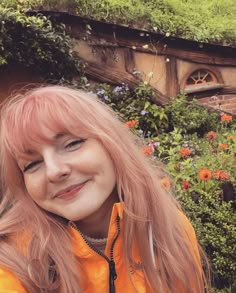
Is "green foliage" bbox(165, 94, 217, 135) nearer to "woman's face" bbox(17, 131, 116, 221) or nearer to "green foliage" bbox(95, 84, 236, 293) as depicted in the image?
"green foliage" bbox(95, 84, 236, 293)

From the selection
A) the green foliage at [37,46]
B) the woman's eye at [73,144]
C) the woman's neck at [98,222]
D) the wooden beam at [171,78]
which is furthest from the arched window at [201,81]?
the woman's eye at [73,144]

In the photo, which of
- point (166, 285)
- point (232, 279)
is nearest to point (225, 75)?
point (232, 279)

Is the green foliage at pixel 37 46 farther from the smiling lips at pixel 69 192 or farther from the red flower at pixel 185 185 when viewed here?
the smiling lips at pixel 69 192

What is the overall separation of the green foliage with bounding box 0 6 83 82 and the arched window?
155 centimetres

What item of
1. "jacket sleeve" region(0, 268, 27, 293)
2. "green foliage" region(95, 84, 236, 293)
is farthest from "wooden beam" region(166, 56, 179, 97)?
"jacket sleeve" region(0, 268, 27, 293)

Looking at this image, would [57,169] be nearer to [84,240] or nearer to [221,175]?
[84,240]

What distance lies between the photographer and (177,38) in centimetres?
673

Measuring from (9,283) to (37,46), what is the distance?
4.57m

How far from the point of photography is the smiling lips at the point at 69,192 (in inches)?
62.9

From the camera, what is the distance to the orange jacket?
1618 millimetres

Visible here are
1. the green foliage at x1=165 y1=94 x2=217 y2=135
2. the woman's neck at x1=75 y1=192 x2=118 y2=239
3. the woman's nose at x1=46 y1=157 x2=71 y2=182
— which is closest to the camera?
the woman's nose at x1=46 y1=157 x2=71 y2=182

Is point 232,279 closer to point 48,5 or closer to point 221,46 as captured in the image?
point 48,5

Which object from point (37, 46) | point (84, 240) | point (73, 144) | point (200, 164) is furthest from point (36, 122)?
point (37, 46)

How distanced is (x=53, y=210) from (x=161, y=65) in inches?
208
